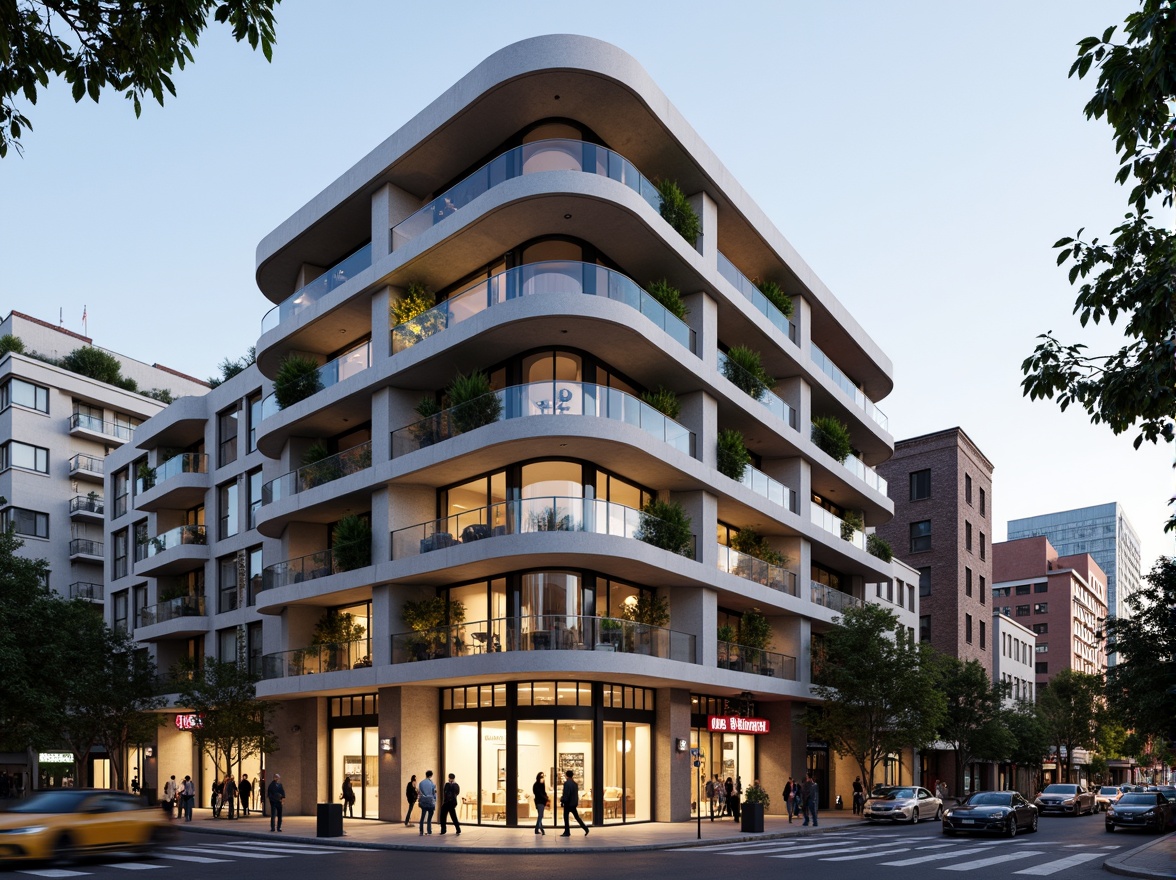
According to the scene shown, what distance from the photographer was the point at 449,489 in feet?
120

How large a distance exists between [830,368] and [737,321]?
1017 cm

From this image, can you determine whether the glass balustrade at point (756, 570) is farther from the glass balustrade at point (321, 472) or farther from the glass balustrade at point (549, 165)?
the glass balustrade at point (549, 165)

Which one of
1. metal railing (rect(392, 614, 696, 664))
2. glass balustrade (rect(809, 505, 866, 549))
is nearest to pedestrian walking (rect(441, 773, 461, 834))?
metal railing (rect(392, 614, 696, 664))

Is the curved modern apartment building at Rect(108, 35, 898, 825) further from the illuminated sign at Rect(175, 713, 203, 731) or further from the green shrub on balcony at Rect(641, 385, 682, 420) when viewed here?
the illuminated sign at Rect(175, 713, 203, 731)

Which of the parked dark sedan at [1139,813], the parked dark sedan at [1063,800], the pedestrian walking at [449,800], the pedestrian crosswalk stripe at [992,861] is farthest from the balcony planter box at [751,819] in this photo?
the parked dark sedan at [1063,800]

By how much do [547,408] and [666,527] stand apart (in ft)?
19.0

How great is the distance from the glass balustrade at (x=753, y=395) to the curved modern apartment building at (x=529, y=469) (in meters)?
0.20

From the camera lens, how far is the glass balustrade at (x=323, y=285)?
38.4 m

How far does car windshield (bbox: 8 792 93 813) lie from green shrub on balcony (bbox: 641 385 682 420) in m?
19.6

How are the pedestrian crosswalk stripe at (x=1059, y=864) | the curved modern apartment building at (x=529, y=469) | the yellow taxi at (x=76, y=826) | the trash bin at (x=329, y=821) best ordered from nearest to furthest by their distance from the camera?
the yellow taxi at (x=76, y=826)
the pedestrian crosswalk stripe at (x=1059, y=864)
the trash bin at (x=329, y=821)
the curved modern apartment building at (x=529, y=469)

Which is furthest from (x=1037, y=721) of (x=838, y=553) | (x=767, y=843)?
(x=767, y=843)

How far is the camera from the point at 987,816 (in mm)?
33594

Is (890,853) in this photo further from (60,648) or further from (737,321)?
(60,648)

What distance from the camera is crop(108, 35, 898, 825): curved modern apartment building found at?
106ft
